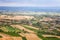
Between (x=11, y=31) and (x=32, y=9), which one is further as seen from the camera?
(x=32, y=9)

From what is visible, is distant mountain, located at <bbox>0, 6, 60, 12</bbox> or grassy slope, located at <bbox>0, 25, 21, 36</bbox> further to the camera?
→ distant mountain, located at <bbox>0, 6, 60, 12</bbox>

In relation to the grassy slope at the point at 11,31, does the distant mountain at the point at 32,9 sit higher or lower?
higher

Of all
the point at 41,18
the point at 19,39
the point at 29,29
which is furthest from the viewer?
the point at 41,18

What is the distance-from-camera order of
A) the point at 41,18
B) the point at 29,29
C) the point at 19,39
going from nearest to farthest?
the point at 19,39 → the point at 29,29 → the point at 41,18

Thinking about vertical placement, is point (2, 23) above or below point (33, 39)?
above

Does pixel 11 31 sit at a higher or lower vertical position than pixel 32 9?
lower

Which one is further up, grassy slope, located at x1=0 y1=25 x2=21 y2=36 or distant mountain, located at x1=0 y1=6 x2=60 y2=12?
distant mountain, located at x1=0 y1=6 x2=60 y2=12

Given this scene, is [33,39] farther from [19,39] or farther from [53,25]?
[53,25]

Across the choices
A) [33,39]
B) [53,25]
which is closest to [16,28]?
[33,39]

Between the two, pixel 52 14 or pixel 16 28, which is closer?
pixel 16 28

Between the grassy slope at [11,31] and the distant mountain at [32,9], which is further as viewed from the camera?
the distant mountain at [32,9]

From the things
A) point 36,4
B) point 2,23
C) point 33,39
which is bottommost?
point 33,39
